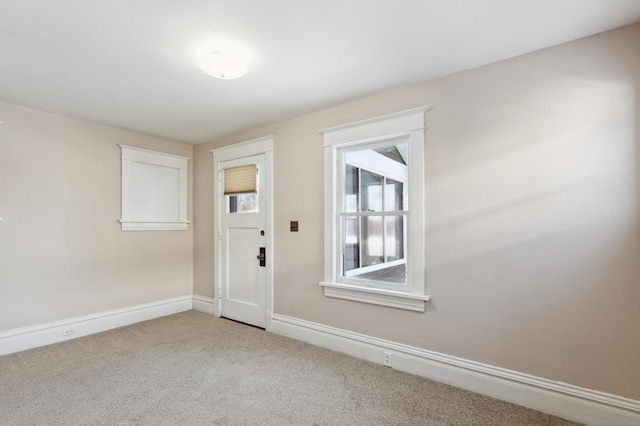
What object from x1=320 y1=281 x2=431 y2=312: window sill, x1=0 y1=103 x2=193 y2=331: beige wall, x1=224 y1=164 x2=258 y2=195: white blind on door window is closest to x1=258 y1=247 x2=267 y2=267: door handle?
x1=224 y1=164 x2=258 y2=195: white blind on door window

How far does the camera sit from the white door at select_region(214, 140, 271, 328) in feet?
12.5

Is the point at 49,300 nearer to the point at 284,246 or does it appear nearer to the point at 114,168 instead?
the point at 114,168

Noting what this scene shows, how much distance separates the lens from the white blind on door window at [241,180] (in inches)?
157

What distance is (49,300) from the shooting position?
3.37 meters

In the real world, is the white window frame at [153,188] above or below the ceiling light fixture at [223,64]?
below

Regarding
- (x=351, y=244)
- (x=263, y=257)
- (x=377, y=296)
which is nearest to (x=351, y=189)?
(x=351, y=244)

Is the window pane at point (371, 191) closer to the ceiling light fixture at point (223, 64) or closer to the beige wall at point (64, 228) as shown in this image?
the ceiling light fixture at point (223, 64)

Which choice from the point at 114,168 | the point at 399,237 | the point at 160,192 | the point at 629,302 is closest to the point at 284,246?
the point at 399,237

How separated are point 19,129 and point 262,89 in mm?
2592

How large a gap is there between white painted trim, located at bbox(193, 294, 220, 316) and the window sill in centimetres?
202

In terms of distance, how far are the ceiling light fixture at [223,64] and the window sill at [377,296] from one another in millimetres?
2111

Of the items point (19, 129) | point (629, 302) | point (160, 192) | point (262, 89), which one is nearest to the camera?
point (629, 302)

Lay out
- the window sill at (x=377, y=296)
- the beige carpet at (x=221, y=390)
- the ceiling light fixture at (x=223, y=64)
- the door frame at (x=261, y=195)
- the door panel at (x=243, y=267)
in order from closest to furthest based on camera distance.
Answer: the beige carpet at (x=221, y=390) → the ceiling light fixture at (x=223, y=64) → the window sill at (x=377, y=296) → the door frame at (x=261, y=195) → the door panel at (x=243, y=267)

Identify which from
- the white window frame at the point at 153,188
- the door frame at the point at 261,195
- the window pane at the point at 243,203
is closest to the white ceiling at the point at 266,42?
the door frame at the point at 261,195
